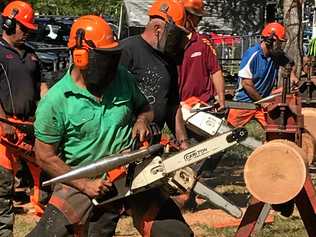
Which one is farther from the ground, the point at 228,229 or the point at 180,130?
the point at 180,130

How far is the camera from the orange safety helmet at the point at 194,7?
755cm

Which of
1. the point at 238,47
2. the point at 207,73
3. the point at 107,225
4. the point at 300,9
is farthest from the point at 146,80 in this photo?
the point at 238,47

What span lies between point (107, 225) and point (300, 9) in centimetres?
894

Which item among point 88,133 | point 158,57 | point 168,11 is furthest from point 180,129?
point 88,133

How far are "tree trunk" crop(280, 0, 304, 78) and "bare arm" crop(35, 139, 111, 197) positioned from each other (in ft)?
29.5

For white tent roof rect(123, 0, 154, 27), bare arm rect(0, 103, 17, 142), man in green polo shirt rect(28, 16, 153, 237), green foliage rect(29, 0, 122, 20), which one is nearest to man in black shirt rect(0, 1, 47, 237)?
bare arm rect(0, 103, 17, 142)

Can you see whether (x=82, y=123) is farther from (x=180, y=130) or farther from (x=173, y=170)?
(x=180, y=130)

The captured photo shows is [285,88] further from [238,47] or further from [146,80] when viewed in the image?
[238,47]

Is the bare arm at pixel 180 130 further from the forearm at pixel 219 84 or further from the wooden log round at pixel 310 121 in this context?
the forearm at pixel 219 84

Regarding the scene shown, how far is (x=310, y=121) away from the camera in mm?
5820

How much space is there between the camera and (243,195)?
9203mm

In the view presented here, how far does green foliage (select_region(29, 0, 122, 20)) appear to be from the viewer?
4609 centimetres

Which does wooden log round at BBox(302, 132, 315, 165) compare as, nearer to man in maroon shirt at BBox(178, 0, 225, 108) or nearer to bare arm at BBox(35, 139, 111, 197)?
bare arm at BBox(35, 139, 111, 197)

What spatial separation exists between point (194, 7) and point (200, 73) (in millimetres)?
968
